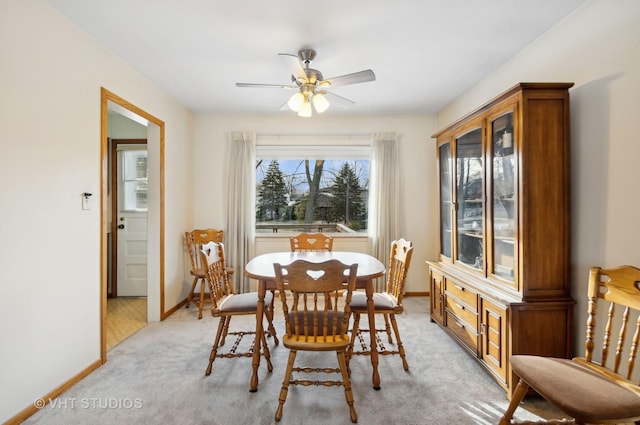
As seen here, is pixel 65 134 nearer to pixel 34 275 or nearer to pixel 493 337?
pixel 34 275

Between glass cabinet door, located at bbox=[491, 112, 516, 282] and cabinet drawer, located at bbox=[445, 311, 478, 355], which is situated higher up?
glass cabinet door, located at bbox=[491, 112, 516, 282]

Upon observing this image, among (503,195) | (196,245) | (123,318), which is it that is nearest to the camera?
(503,195)

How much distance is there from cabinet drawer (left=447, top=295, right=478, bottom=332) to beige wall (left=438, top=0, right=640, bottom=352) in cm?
61

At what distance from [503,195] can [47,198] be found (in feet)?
Answer: 10.0

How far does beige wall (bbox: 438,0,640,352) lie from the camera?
→ 1701 millimetres

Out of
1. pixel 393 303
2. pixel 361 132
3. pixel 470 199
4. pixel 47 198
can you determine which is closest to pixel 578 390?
pixel 393 303

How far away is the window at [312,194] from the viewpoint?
4543 millimetres

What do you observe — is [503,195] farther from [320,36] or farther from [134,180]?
[134,180]

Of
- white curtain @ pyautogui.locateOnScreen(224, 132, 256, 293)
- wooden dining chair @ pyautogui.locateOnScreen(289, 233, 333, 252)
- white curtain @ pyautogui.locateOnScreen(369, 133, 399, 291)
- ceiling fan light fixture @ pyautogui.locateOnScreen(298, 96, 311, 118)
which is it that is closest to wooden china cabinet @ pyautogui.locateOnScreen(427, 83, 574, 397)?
ceiling fan light fixture @ pyautogui.locateOnScreen(298, 96, 311, 118)

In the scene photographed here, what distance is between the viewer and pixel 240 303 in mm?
2377

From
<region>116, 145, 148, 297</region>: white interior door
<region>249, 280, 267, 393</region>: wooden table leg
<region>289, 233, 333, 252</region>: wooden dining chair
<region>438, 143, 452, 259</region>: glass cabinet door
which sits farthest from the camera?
<region>116, 145, 148, 297</region>: white interior door

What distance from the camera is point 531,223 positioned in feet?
6.43

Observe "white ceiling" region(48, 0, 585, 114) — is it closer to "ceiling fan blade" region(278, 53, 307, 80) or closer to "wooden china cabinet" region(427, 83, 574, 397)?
"ceiling fan blade" region(278, 53, 307, 80)

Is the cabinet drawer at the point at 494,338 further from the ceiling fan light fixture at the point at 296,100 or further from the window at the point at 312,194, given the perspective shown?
the window at the point at 312,194
